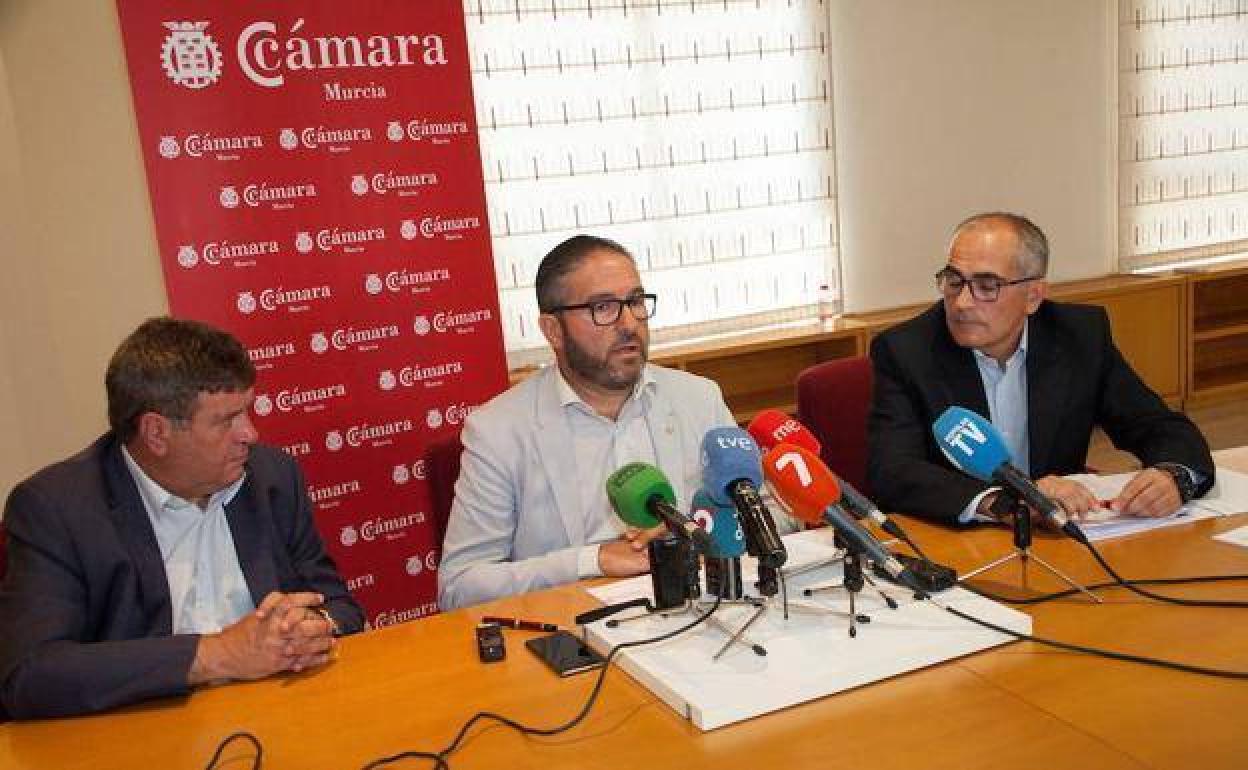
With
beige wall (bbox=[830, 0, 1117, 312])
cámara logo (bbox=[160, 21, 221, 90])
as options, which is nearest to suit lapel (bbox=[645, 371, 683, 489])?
cámara logo (bbox=[160, 21, 221, 90])

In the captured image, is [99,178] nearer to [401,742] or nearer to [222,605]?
→ [222,605]

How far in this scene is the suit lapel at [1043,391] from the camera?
2.75 meters

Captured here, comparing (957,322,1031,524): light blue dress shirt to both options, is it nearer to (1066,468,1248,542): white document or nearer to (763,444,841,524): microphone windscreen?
(1066,468,1248,542): white document

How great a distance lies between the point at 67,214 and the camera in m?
3.80

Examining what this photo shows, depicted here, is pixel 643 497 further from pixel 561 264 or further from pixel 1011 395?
pixel 1011 395

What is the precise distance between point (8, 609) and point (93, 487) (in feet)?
0.85

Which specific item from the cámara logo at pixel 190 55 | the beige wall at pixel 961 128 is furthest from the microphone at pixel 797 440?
the beige wall at pixel 961 128

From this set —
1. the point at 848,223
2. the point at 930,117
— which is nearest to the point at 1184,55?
the point at 930,117

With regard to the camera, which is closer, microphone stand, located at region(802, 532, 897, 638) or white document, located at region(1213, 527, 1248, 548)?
microphone stand, located at region(802, 532, 897, 638)

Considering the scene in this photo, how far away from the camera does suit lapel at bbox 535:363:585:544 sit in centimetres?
255

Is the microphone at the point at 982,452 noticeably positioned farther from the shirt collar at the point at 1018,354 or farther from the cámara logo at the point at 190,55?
the cámara logo at the point at 190,55

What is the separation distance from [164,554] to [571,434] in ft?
3.08

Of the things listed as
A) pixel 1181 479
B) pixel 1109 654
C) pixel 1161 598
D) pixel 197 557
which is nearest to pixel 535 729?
pixel 1109 654

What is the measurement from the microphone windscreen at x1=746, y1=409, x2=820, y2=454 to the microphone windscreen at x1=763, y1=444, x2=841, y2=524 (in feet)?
0.41
